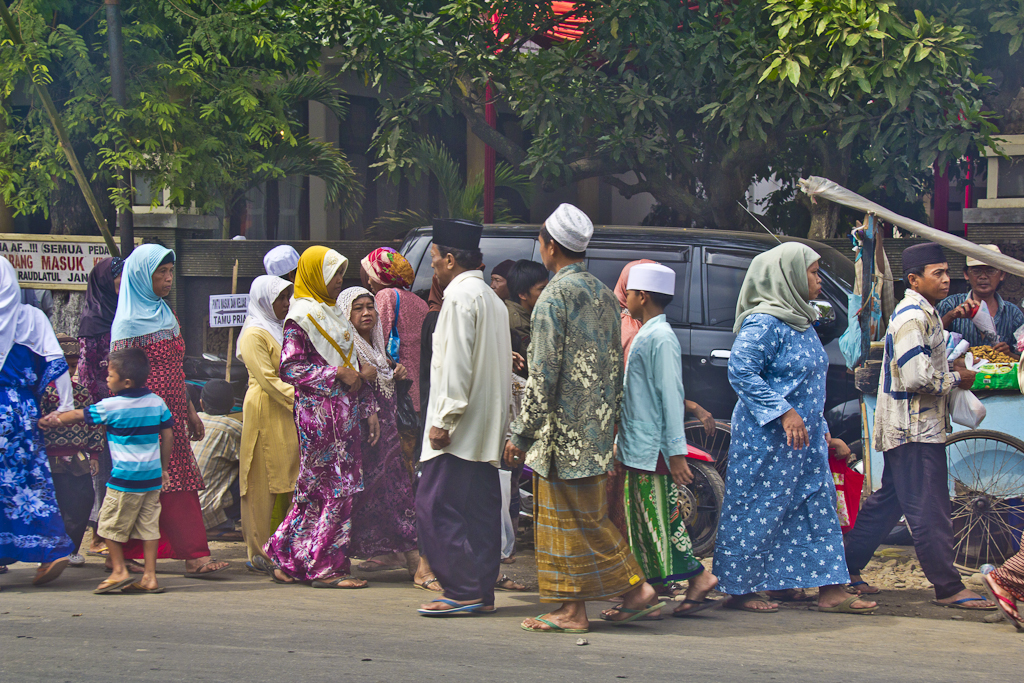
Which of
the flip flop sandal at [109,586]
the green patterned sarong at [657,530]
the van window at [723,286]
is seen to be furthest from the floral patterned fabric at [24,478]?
the van window at [723,286]

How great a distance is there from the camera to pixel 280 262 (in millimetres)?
6094

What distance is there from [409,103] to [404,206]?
647cm

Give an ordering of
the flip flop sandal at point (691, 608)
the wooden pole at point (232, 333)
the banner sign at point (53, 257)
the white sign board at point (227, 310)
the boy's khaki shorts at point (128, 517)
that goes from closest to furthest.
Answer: the flip flop sandal at point (691, 608) < the boy's khaki shorts at point (128, 517) < the wooden pole at point (232, 333) < the white sign board at point (227, 310) < the banner sign at point (53, 257)

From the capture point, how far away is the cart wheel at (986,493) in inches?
232

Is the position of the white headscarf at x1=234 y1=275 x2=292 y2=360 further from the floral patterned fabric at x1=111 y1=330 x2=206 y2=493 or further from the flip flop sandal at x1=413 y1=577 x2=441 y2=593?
the flip flop sandal at x1=413 y1=577 x2=441 y2=593

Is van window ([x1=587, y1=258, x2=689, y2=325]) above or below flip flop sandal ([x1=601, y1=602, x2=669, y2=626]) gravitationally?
above

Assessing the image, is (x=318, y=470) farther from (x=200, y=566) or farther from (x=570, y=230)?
(x=570, y=230)

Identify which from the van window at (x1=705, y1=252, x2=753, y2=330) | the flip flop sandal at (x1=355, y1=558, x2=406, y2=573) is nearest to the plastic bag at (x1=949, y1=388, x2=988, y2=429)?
the van window at (x1=705, y1=252, x2=753, y2=330)

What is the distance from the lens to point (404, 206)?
15828 millimetres

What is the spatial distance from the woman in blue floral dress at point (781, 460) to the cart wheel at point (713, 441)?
1.54 meters

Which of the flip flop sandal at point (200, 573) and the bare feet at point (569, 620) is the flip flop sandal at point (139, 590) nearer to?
the flip flop sandal at point (200, 573)

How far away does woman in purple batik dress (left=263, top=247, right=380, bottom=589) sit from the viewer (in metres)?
5.46

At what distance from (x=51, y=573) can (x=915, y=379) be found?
4.85 meters

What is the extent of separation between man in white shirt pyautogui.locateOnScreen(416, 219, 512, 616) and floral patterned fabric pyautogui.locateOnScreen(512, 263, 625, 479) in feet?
1.12
